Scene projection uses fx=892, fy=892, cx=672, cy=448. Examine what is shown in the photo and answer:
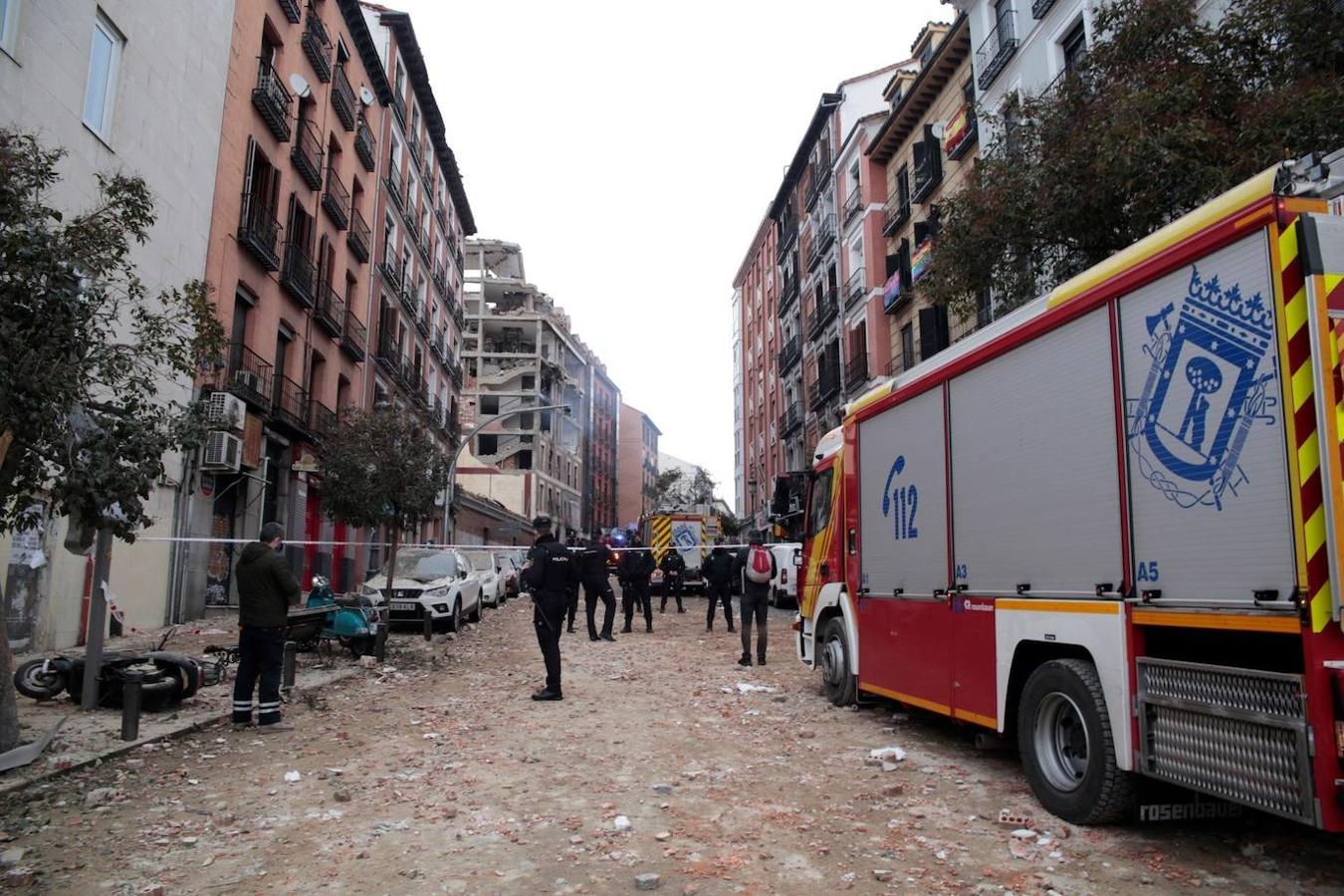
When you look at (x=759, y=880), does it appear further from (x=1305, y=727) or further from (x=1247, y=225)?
(x=1247, y=225)

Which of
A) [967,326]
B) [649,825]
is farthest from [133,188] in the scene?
[967,326]

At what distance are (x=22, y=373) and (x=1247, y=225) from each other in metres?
6.74

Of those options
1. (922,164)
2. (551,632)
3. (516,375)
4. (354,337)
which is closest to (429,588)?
(551,632)

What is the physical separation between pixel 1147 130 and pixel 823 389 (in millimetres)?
27734

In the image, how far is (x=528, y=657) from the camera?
1303 centimetres

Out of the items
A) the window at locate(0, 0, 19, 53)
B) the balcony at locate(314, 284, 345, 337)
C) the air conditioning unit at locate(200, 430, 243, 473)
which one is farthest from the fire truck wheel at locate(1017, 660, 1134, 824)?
the balcony at locate(314, 284, 345, 337)

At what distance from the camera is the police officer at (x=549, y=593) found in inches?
366

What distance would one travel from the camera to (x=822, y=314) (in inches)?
1442

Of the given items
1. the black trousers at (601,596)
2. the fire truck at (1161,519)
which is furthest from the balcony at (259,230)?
the fire truck at (1161,519)

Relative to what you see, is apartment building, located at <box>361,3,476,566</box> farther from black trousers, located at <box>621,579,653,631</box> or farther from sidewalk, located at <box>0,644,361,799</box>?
sidewalk, located at <box>0,644,361,799</box>

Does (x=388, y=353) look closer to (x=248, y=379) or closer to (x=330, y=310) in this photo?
(x=330, y=310)

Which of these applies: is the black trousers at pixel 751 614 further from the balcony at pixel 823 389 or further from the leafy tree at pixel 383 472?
the balcony at pixel 823 389

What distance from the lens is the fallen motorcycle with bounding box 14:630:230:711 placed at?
788 centimetres

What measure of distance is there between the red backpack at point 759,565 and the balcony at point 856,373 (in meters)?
20.0
